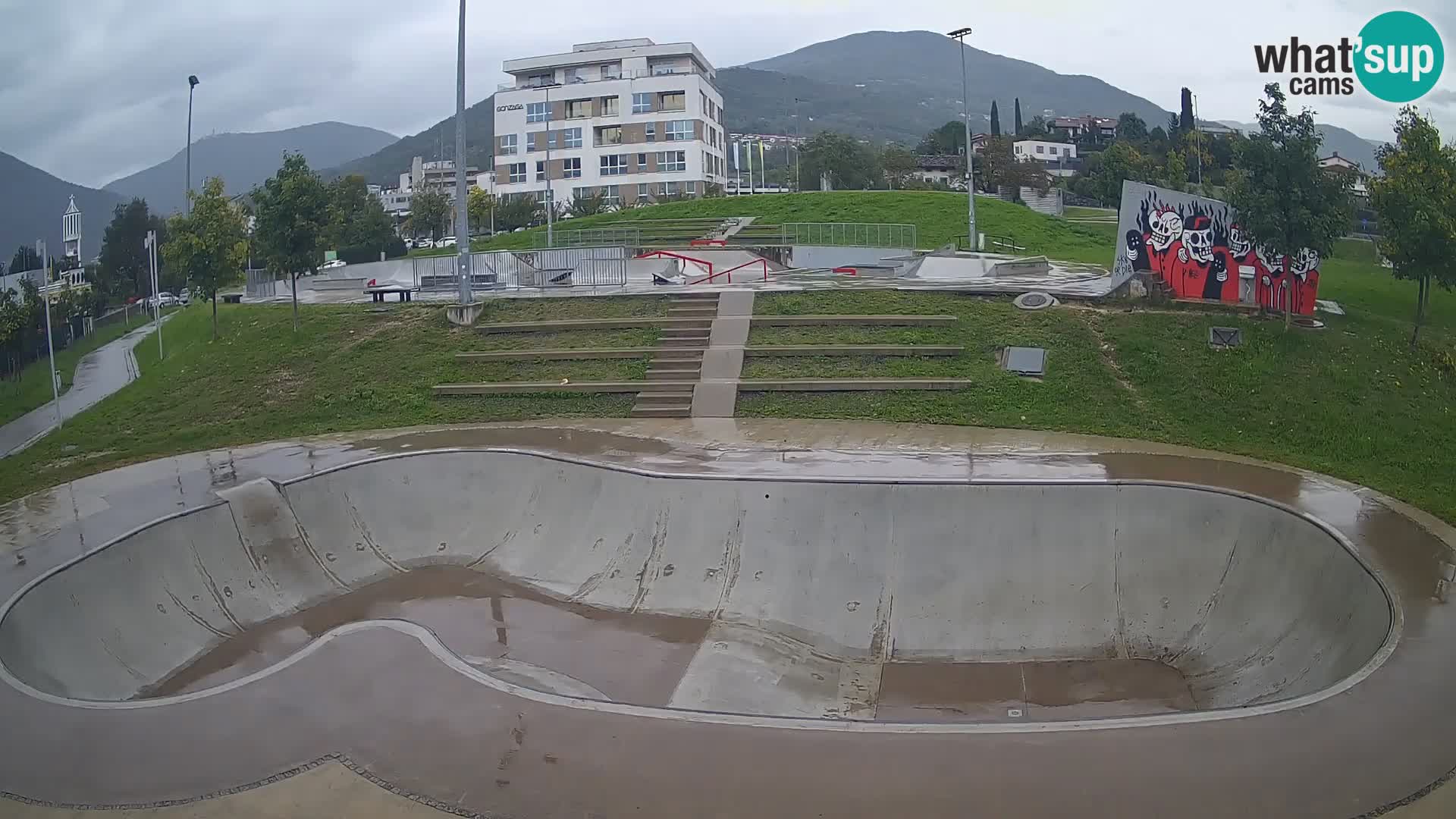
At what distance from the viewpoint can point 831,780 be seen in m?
7.89

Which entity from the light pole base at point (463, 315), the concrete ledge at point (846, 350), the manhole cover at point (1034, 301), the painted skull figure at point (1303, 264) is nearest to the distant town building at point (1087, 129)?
the manhole cover at point (1034, 301)

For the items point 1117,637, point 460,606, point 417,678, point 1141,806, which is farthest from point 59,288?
point 1141,806

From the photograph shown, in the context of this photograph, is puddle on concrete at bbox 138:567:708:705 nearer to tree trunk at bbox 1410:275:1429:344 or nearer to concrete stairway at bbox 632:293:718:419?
concrete stairway at bbox 632:293:718:419

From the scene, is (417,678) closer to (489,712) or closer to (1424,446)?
(489,712)

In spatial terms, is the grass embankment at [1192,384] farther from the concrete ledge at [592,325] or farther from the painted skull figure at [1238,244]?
the concrete ledge at [592,325]

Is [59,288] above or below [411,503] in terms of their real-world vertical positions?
above

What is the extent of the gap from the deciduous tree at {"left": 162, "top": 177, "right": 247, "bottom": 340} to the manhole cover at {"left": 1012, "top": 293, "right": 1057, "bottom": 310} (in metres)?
22.3

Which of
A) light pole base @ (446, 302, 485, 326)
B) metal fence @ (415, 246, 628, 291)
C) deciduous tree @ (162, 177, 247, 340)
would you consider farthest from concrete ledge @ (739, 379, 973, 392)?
deciduous tree @ (162, 177, 247, 340)

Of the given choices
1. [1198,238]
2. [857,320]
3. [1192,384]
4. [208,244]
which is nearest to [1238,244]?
[1198,238]

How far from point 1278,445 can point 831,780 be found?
13203mm

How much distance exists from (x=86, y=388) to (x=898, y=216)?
34.7m

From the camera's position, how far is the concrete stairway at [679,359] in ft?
71.2

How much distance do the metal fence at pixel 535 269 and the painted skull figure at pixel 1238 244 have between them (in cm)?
1724

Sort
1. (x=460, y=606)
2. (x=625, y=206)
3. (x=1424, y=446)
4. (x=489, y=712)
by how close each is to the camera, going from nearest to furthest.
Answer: (x=489, y=712) < (x=460, y=606) < (x=1424, y=446) < (x=625, y=206)
